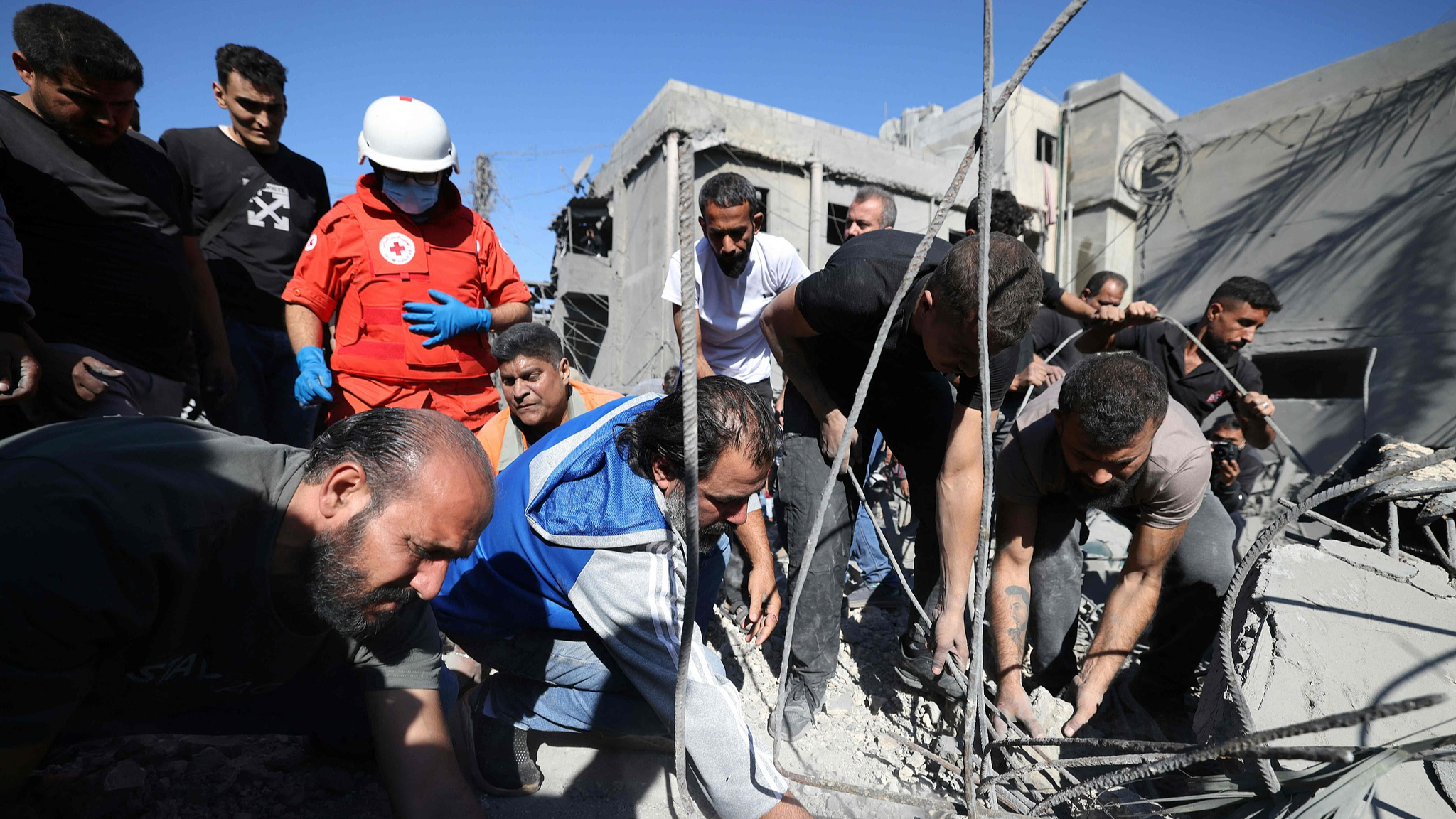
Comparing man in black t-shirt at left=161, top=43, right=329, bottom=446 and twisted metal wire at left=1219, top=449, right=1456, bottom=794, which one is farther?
man in black t-shirt at left=161, top=43, right=329, bottom=446

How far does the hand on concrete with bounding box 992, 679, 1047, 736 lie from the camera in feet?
6.35

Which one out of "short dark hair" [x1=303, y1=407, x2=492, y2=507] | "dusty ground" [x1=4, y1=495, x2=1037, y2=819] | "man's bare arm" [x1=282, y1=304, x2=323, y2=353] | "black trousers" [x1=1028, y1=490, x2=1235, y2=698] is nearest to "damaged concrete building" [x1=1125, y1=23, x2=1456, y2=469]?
"black trousers" [x1=1028, y1=490, x2=1235, y2=698]

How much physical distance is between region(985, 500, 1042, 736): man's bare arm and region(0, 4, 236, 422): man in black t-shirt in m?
2.74

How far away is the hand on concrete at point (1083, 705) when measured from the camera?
1.92 meters

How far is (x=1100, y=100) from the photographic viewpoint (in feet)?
34.6

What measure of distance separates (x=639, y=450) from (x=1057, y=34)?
1.21 m

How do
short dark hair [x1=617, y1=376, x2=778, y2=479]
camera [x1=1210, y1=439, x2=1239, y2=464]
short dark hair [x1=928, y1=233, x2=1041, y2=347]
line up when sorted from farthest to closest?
camera [x1=1210, y1=439, x2=1239, y2=464] < short dark hair [x1=928, y1=233, x2=1041, y2=347] < short dark hair [x1=617, y1=376, x2=778, y2=479]

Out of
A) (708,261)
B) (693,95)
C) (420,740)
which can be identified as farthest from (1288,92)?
(420,740)

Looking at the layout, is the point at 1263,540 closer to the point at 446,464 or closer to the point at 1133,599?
the point at 1133,599

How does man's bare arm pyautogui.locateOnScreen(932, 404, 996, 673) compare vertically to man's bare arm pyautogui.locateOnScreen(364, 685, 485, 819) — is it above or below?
above

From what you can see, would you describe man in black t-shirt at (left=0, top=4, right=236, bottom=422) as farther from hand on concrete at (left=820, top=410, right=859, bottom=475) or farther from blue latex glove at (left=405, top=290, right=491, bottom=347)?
hand on concrete at (left=820, top=410, right=859, bottom=475)

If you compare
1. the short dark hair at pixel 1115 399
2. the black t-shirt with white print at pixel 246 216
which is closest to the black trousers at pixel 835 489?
the short dark hair at pixel 1115 399

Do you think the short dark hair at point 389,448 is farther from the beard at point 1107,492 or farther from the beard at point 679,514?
the beard at point 1107,492

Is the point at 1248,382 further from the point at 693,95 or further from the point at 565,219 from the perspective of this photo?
the point at 565,219
